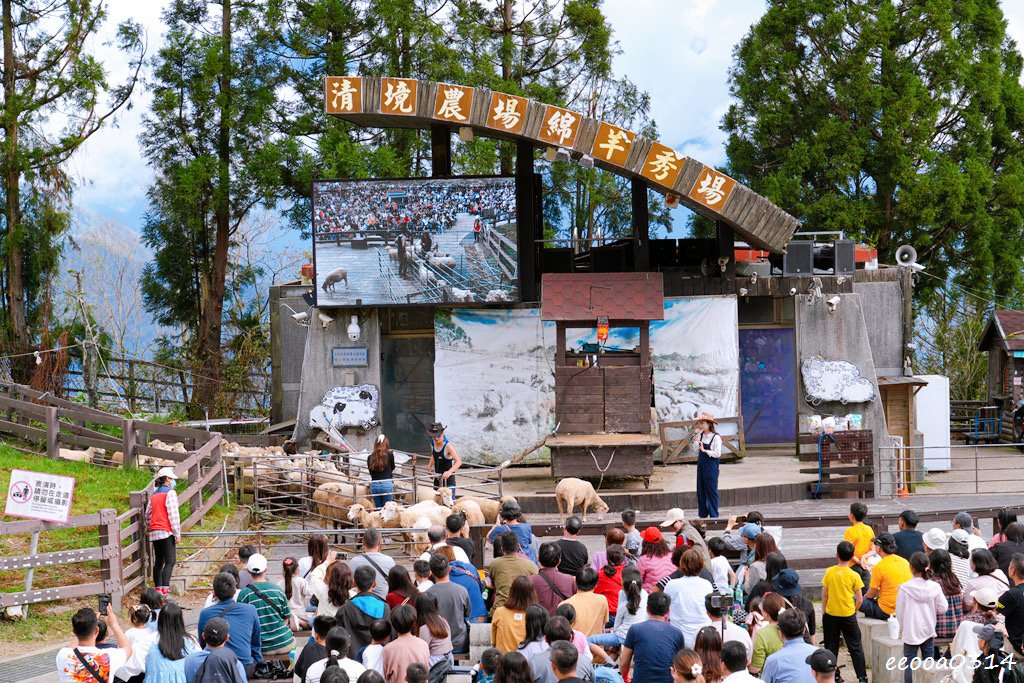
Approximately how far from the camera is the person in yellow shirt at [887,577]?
10766 mm

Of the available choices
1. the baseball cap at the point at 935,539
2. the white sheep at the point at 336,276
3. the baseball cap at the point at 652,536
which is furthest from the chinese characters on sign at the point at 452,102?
the baseball cap at the point at 935,539

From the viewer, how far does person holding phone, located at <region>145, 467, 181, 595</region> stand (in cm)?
1452

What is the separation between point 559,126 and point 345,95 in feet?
13.7

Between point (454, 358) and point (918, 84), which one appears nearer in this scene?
Result: point (454, 358)

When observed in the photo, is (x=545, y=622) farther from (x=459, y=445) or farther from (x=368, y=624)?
(x=459, y=445)

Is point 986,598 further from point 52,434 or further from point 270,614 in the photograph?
point 52,434

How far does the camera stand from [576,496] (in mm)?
18859

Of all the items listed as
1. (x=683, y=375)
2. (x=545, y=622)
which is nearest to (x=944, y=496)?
(x=683, y=375)

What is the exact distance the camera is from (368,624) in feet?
30.4

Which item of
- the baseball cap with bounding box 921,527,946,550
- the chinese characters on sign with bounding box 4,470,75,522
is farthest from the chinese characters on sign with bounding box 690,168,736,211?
the chinese characters on sign with bounding box 4,470,75,522

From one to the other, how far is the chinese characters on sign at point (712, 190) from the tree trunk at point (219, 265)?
16.2 m

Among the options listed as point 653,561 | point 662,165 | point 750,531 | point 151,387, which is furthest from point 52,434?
point 750,531

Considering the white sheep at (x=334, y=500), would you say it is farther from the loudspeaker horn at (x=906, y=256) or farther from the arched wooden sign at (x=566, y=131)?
the loudspeaker horn at (x=906, y=256)

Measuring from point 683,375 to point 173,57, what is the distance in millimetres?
18687
